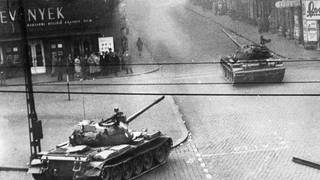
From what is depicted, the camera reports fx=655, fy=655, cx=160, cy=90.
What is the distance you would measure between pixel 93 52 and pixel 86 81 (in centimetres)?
483

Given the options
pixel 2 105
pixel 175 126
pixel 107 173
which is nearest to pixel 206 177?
pixel 107 173

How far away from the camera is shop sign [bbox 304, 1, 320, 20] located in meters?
40.8

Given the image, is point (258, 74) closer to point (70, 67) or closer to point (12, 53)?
point (70, 67)

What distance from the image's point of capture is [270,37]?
4794cm

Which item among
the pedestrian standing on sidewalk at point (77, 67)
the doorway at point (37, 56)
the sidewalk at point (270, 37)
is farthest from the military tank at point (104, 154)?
the doorway at point (37, 56)

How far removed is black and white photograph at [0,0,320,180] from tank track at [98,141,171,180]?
39mm

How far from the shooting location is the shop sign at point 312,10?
40.8 m

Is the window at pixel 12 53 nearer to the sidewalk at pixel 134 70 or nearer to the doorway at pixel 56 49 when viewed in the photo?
the sidewalk at pixel 134 70

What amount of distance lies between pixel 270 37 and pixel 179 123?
81.0 ft

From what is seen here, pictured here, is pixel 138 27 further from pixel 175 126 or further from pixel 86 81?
pixel 175 126

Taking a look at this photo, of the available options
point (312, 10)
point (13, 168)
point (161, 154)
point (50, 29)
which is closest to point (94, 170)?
point (161, 154)

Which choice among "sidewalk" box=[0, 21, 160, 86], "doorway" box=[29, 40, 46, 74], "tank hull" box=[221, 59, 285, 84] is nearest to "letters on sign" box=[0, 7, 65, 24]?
"doorway" box=[29, 40, 46, 74]

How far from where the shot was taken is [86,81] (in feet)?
122

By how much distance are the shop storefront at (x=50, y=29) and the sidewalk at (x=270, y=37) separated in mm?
11524
